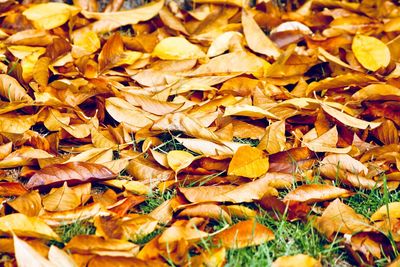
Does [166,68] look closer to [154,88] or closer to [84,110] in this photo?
[154,88]

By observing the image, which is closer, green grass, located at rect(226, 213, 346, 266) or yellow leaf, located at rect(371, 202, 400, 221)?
green grass, located at rect(226, 213, 346, 266)

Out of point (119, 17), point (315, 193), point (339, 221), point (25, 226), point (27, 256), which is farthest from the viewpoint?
point (119, 17)

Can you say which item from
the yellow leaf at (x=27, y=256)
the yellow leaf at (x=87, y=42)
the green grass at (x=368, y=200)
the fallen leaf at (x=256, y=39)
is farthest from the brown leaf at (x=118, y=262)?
the fallen leaf at (x=256, y=39)

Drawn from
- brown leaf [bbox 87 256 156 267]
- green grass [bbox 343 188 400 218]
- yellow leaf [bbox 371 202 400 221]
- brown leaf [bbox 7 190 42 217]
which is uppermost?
brown leaf [bbox 87 256 156 267]

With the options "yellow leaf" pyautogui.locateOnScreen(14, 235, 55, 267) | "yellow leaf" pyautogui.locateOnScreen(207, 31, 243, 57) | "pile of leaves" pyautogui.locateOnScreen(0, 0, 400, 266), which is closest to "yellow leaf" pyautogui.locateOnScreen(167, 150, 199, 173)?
"pile of leaves" pyautogui.locateOnScreen(0, 0, 400, 266)

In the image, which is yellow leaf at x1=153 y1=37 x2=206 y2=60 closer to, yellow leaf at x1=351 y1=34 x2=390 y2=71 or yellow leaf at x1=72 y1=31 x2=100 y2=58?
yellow leaf at x1=72 y1=31 x2=100 y2=58

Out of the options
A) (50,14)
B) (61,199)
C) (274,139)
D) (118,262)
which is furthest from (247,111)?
(50,14)

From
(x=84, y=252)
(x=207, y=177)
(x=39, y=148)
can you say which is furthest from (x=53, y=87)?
(x=84, y=252)

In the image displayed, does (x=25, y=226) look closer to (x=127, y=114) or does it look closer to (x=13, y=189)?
(x=13, y=189)
